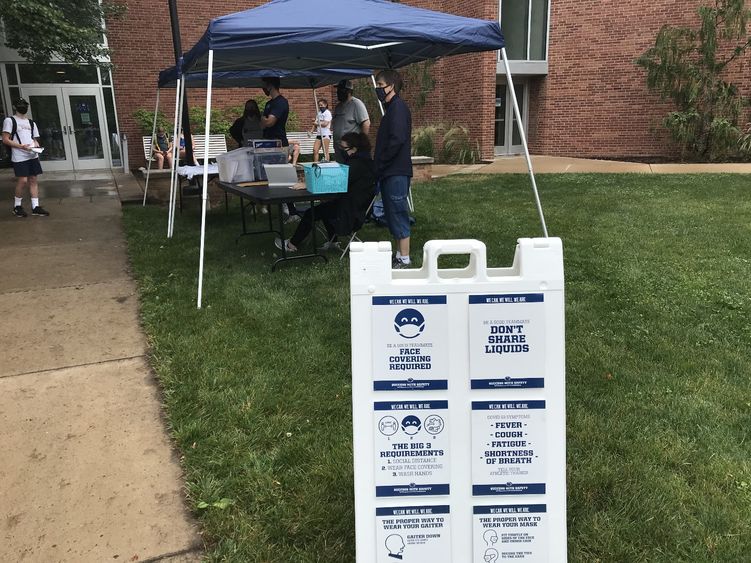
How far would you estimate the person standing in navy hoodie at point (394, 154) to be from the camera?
5629 mm

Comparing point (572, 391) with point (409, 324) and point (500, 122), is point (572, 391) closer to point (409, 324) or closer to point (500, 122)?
point (409, 324)

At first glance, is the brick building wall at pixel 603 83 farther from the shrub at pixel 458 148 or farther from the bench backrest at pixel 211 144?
the bench backrest at pixel 211 144

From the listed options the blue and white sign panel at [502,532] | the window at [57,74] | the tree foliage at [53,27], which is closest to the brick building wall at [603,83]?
the tree foliage at [53,27]

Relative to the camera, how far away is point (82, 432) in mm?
3242

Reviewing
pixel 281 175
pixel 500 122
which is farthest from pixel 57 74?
pixel 281 175

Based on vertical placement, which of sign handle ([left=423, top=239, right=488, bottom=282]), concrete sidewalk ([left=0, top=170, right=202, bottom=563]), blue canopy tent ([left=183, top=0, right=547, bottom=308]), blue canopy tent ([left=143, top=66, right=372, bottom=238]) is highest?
blue canopy tent ([left=183, top=0, right=547, bottom=308])

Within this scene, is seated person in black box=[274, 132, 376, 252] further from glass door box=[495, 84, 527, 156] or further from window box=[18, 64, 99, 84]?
window box=[18, 64, 99, 84]

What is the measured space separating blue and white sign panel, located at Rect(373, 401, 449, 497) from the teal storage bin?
427 cm

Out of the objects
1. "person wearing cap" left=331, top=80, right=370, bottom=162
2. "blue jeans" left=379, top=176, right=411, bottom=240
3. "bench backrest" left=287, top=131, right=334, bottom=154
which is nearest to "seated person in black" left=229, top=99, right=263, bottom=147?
"person wearing cap" left=331, top=80, right=370, bottom=162

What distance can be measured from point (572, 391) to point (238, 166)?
5.13 meters

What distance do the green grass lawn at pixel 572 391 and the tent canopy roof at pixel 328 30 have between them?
6.92 feet

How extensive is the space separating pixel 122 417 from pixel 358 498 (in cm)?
200

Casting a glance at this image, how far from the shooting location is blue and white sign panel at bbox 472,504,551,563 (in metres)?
1.94

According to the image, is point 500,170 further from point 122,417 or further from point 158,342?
Result: point 122,417
